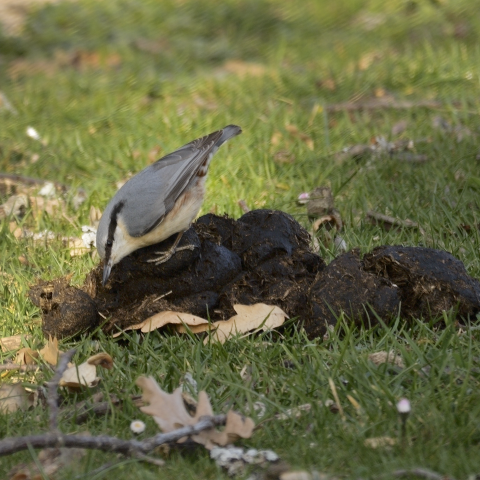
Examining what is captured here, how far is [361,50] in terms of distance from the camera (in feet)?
28.0

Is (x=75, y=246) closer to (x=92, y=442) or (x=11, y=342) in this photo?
(x=11, y=342)

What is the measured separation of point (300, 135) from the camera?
21.4 ft

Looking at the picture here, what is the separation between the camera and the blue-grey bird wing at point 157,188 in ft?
13.8

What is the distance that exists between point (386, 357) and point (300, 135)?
3.47m

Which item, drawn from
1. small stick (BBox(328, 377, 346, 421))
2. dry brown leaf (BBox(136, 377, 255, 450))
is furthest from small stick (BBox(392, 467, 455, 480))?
dry brown leaf (BBox(136, 377, 255, 450))

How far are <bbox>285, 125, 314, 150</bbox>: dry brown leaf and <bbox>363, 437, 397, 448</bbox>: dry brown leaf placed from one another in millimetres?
3752

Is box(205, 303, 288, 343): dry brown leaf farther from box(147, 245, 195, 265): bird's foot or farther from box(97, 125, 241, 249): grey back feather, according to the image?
box(97, 125, 241, 249): grey back feather

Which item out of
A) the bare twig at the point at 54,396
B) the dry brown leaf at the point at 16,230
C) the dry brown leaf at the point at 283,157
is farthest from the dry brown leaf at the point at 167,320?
the dry brown leaf at the point at 283,157

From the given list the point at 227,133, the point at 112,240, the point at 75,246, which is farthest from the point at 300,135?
the point at 112,240

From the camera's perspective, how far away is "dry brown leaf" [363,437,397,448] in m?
2.80

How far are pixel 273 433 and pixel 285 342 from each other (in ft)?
2.46

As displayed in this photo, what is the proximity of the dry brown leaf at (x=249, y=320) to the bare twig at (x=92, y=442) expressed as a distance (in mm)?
1017

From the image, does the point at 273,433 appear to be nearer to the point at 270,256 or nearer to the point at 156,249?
the point at 270,256

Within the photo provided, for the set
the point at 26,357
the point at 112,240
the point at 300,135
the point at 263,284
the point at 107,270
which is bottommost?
the point at 300,135
